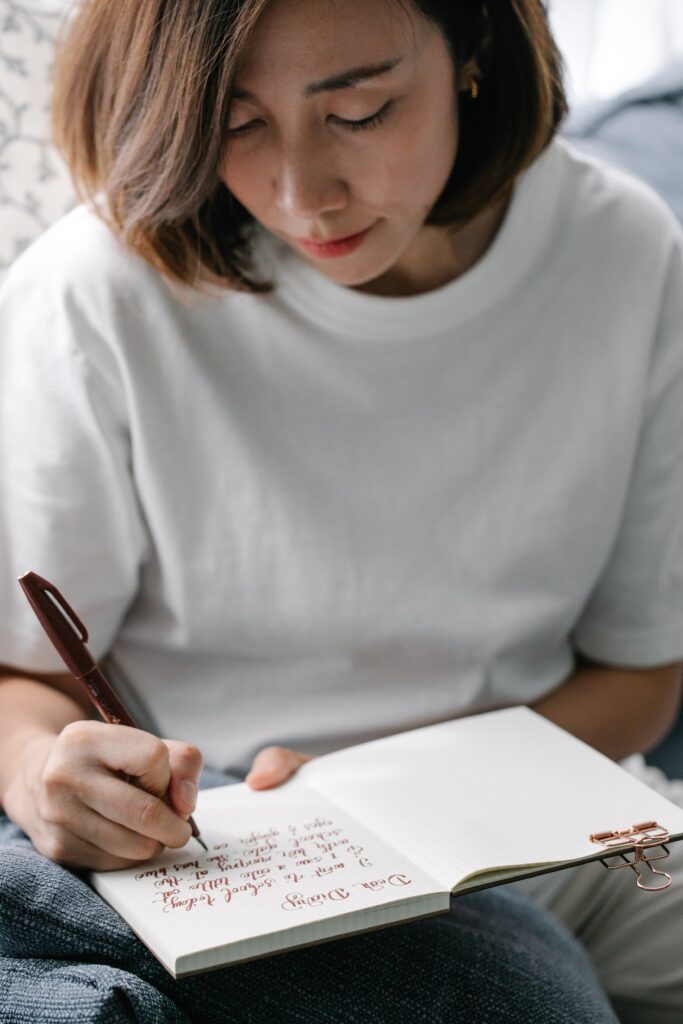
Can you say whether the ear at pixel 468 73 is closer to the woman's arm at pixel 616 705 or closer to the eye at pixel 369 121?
the eye at pixel 369 121

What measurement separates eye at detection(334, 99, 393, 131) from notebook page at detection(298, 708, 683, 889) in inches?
16.9

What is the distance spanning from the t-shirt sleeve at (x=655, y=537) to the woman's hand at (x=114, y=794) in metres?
0.52

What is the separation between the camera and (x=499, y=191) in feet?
3.33

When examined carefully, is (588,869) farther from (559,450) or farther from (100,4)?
(100,4)

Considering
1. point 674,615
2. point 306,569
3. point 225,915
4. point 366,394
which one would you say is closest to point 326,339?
point 366,394

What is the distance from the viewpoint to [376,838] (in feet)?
2.49

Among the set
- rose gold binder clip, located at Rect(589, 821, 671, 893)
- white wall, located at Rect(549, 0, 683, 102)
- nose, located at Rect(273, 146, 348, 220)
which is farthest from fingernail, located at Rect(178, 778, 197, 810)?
white wall, located at Rect(549, 0, 683, 102)

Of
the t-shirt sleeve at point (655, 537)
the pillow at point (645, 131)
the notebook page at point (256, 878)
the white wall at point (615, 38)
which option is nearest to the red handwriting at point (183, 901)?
the notebook page at point (256, 878)

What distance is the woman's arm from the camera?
109cm

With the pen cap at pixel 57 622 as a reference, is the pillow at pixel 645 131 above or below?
above

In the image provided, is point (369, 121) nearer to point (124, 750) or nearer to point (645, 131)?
point (124, 750)

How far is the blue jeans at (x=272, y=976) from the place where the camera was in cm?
66

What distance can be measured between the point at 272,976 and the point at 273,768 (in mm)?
165

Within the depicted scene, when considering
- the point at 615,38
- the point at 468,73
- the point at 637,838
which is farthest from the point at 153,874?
the point at 615,38
